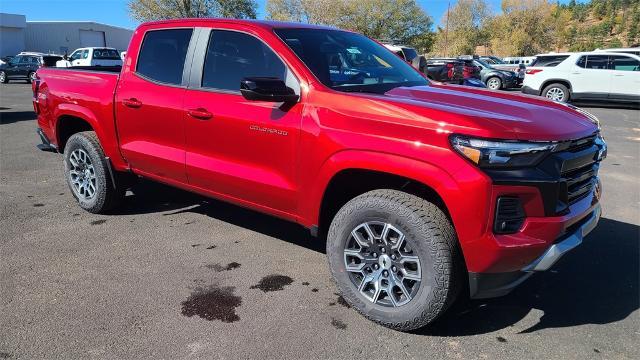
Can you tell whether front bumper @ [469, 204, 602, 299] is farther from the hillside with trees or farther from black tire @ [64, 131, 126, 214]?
the hillside with trees

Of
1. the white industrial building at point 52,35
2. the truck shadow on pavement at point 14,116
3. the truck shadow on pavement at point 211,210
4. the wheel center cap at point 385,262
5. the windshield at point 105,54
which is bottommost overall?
the truck shadow on pavement at point 211,210

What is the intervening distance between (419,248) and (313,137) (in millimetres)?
979

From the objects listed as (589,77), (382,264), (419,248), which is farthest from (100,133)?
(589,77)

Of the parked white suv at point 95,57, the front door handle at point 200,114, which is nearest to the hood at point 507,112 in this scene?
the front door handle at point 200,114

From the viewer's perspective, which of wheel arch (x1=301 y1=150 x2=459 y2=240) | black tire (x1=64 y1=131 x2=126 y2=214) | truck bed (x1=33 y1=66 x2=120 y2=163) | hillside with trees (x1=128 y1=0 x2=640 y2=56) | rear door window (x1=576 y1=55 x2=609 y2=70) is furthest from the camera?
hillside with trees (x1=128 y1=0 x2=640 y2=56)

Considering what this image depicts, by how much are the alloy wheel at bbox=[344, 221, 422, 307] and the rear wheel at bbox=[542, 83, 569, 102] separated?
14.8 meters

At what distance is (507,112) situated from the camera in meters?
2.92

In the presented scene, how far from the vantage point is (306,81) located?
331cm

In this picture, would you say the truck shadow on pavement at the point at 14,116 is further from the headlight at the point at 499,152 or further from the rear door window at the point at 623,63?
the rear door window at the point at 623,63

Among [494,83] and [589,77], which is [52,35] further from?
[589,77]

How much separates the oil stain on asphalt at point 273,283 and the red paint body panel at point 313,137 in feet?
1.65

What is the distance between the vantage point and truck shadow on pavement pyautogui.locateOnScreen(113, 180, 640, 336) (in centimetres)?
316

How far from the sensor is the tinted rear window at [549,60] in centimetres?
1606

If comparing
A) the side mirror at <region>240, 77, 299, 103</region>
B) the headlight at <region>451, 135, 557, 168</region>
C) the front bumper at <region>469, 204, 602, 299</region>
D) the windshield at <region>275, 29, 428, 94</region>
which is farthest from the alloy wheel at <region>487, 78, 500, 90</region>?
the headlight at <region>451, 135, 557, 168</region>
